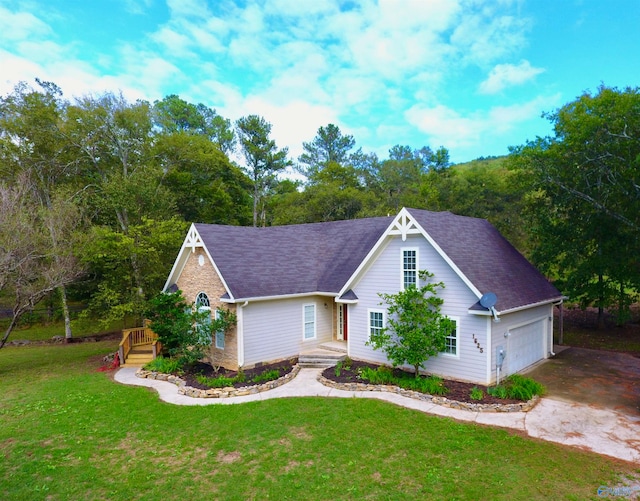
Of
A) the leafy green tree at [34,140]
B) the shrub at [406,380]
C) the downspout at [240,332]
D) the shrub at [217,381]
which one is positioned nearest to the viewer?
the shrub at [406,380]

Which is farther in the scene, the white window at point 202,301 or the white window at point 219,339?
the white window at point 202,301

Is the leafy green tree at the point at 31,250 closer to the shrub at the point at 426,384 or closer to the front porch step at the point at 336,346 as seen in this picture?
the front porch step at the point at 336,346

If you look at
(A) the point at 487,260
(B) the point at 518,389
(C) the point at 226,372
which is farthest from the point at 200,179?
(B) the point at 518,389

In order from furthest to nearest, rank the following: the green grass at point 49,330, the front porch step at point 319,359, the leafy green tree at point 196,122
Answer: the leafy green tree at point 196,122
the green grass at point 49,330
the front porch step at point 319,359

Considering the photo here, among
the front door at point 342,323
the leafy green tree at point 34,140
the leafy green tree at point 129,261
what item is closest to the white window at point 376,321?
the front door at point 342,323

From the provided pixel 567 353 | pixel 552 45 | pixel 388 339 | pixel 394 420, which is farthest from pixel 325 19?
pixel 567 353

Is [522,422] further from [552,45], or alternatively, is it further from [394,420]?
[552,45]

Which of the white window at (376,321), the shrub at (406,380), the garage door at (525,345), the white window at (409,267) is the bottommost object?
the shrub at (406,380)
